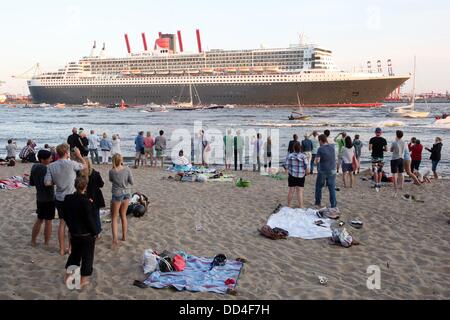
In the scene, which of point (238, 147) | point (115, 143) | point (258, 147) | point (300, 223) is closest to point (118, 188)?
point (300, 223)

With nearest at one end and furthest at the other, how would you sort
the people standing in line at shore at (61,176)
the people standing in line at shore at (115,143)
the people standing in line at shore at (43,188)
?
the people standing in line at shore at (61,176)
the people standing in line at shore at (43,188)
the people standing in line at shore at (115,143)

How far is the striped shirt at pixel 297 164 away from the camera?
25.1 feet

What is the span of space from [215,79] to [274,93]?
1091 cm

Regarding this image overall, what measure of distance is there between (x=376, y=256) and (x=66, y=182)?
417cm

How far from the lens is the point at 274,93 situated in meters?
67.4

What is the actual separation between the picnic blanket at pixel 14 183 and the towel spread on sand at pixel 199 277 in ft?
21.3

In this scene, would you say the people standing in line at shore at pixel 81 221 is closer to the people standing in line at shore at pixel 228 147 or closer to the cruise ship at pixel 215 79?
the people standing in line at shore at pixel 228 147

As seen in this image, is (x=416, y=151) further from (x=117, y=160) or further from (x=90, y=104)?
(x=90, y=104)

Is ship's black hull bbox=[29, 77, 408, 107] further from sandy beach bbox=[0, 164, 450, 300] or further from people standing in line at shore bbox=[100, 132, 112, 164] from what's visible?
sandy beach bbox=[0, 164, 450, 300]

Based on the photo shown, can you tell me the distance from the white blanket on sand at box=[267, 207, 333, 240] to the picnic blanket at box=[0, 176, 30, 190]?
20.8ft

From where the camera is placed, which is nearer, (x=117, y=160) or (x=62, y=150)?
(x=62, y=150)

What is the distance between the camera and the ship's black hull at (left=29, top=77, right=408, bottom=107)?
65750 millimetres

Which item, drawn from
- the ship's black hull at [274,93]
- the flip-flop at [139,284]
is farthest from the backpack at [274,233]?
the ship's black hull at [274,93]
